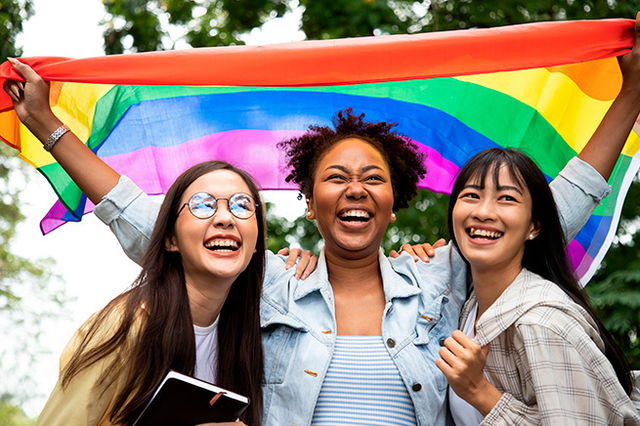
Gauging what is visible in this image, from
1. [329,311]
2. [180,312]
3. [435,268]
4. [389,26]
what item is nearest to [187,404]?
[180,312]

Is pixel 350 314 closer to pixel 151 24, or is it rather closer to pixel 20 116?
pixel 20 116

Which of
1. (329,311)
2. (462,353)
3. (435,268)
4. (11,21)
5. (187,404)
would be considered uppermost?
(11,21)

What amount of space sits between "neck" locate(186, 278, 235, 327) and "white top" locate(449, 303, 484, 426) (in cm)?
111

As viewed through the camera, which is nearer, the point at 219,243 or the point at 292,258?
the point at 219,243

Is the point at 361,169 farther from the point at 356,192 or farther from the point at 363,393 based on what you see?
the point at 363,393

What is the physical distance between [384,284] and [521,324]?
98 centimetres

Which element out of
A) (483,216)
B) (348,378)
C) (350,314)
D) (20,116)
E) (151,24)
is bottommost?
(348,378)

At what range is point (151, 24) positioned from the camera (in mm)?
8406

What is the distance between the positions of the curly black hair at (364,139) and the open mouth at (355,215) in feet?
1.23

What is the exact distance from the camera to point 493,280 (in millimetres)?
3639

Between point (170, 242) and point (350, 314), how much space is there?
3.15 feet

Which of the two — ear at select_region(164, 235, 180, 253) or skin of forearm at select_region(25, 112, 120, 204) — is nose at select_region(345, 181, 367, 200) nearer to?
ear at select_region(164, 235, 180, 253)

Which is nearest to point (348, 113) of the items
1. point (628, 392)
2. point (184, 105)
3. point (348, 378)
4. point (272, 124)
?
point (272, 124)

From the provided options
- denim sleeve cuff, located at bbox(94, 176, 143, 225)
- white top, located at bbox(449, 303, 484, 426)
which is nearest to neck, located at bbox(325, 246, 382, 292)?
white top, located at bbox(449, 303, 484, 426)
